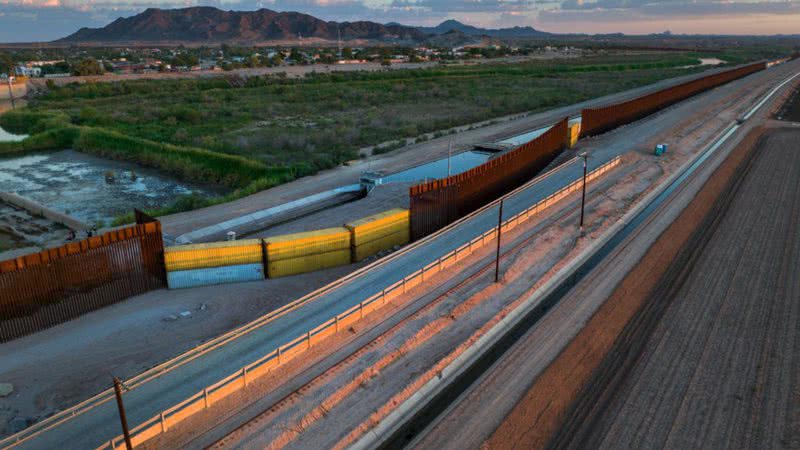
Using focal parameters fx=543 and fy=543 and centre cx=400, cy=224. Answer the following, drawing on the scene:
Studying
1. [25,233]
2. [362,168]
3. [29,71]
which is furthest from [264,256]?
[29,71]

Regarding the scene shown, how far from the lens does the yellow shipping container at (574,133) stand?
40938 mm

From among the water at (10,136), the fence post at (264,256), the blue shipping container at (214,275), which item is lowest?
the blue shipping container at (214,275)

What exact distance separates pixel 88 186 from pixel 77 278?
2214 cm

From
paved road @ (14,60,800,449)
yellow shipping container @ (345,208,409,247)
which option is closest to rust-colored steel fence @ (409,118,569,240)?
yellow shipping container @ (345,208,409,247)

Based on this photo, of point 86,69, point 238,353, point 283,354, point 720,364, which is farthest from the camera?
point 86,69

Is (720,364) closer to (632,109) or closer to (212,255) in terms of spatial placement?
(212,255)

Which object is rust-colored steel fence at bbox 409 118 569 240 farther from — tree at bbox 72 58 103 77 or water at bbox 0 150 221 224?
tree at bbox 72 58 103 77

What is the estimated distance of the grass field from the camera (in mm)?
38406

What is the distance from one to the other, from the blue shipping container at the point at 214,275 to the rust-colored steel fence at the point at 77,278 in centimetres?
53

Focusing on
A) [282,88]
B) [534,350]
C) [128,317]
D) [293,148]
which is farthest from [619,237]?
[282,88]

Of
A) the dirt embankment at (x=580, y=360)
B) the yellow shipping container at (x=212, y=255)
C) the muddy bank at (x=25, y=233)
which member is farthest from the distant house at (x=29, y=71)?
the dirt embankment at (x=580, y=360)

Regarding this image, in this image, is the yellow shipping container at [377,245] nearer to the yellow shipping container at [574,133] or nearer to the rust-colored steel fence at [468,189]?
the rust-colored steel fence at [468,189]

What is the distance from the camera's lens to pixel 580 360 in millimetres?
14273

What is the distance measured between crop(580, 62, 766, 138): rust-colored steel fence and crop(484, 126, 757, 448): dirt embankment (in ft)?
73.0
